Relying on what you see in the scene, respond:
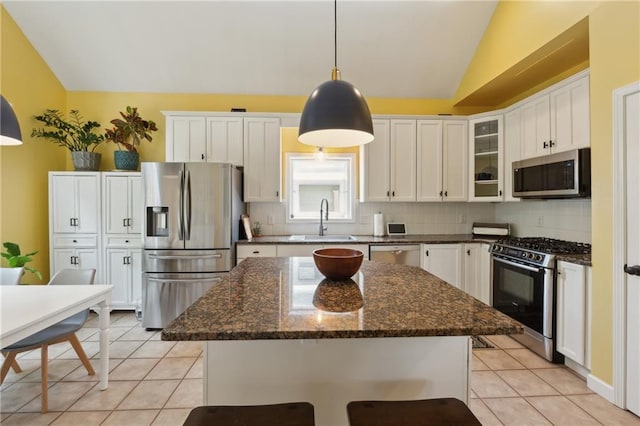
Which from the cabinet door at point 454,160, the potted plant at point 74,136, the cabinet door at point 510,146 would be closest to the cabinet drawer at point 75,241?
the potted plant at point 74,136

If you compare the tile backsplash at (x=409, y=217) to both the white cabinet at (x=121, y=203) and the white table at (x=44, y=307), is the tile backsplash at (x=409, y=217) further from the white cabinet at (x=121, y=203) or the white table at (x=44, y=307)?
the white table at (x=44, y=307)

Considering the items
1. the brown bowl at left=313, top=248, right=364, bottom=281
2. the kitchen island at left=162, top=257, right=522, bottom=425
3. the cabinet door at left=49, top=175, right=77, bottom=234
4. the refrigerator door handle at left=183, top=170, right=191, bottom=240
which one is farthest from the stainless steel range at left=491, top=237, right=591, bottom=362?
the cabinet door at left=49, top=175, right=77, bottom=234

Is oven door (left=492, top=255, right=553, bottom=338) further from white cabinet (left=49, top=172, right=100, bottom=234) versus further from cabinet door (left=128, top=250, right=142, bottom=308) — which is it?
white cabinet (left=49, top=172, right=100, bottom=234)

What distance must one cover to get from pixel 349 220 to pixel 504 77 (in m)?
2.39

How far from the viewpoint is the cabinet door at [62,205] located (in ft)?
12.0

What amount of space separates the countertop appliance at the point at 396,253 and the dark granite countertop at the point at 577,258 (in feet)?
4.60

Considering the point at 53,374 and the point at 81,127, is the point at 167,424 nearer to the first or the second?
the point at 53,374

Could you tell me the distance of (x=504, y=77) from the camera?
3352 mm

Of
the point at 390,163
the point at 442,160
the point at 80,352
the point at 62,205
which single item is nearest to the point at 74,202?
the point at 62,205

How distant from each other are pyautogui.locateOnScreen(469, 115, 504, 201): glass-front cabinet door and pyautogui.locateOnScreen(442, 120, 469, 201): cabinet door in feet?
0.26

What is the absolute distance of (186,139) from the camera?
3.81 metres

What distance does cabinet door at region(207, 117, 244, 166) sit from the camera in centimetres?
382

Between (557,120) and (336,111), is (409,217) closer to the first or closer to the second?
(557,120)

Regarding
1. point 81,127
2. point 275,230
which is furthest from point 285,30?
point 81,127
